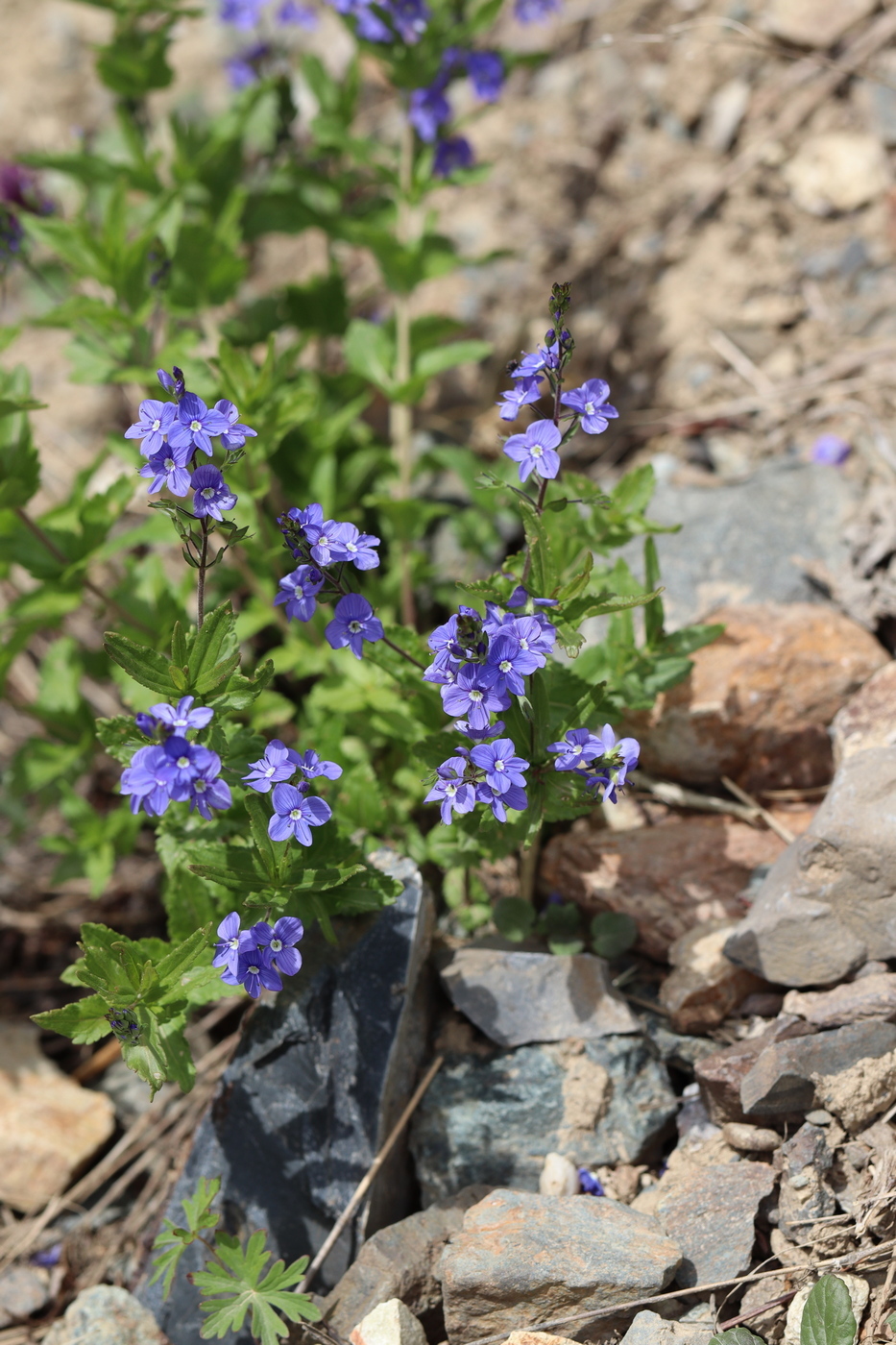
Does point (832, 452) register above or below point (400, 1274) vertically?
above

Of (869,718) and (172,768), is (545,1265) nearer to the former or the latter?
(172,768)

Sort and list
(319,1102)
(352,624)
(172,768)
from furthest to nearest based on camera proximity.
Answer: (319,1102), (352,624), (172,768)

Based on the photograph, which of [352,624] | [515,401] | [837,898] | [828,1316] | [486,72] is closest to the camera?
[828,1316]

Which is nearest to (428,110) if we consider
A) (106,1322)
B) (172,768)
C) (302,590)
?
(302,590)

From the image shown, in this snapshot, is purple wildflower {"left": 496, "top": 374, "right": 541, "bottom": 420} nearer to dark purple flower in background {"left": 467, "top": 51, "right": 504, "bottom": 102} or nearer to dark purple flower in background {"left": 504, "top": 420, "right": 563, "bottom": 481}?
dark purple flower in background {"left": 504, "top": 420, "right": 563, "bottom": 481}

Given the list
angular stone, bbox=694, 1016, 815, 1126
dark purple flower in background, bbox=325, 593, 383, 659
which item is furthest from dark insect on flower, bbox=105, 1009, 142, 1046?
angular stone, bbox=694, 1016, 815, 1126

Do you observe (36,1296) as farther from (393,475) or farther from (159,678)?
(393,475)

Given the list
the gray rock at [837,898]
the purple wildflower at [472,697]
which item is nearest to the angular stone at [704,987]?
the gray rock at [837,898]
